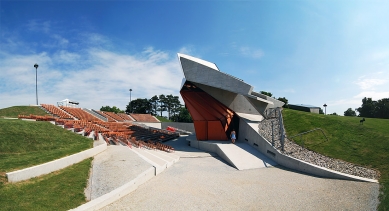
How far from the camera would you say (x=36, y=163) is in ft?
27.5

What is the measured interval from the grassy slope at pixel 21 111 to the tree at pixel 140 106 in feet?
174

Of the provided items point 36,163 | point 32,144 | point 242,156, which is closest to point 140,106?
point 242,156

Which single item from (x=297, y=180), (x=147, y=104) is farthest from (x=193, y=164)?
(x=147, y=104)

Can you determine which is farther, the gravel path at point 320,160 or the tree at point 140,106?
the tree at point 140,106

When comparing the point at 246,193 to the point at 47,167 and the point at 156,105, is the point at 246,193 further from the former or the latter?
the point at 156,105

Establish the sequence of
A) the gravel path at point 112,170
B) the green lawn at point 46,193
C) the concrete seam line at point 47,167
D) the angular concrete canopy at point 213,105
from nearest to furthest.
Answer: the green lawn at point 46,193, the concrete seam line at point 47,167, the gravel path at point 112,170, the angular concrete canopy at point 213,105

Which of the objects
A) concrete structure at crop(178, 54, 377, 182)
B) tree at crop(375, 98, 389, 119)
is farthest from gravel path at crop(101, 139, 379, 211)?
tree at crop(375, 98, 389, 119)

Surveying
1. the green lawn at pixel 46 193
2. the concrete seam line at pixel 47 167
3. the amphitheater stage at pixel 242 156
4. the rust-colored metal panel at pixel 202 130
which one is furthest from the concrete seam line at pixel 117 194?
the rust-colored metal panel at pixel 202 130

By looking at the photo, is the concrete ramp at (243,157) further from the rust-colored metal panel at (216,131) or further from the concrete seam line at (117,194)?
the concrete seam line at (117,194)

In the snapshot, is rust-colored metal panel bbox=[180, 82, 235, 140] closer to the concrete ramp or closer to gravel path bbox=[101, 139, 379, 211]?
the concrete ramp

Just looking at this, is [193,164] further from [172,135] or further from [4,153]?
[172,135]

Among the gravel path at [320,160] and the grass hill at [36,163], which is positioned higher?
the grass hill at [36,163]

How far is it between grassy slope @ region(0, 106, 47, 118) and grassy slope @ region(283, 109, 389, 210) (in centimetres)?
2877

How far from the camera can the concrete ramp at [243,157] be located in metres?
13.9
